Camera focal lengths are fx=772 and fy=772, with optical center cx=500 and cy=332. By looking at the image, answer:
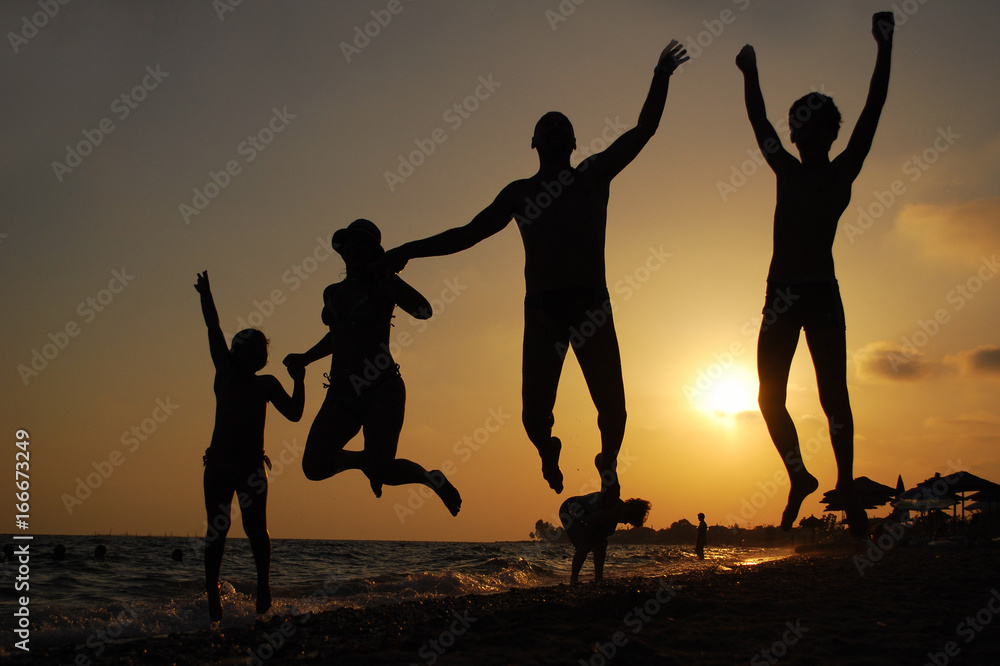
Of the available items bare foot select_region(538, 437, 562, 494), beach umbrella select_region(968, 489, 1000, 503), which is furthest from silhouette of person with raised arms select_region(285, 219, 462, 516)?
beach umbrella select_region(968, 489, 1000, 503)

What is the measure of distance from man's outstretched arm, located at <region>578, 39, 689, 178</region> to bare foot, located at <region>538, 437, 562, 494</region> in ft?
6.66

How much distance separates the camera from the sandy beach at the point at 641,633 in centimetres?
538

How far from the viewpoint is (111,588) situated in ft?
70.3

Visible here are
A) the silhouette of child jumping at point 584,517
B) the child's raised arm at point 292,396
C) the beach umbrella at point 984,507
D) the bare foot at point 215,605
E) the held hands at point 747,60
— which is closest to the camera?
the held hands at point 747,60

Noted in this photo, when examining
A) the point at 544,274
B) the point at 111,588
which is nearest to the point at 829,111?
the point at 544,274

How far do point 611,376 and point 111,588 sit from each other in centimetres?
2084

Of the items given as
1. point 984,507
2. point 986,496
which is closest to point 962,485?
point 986,496

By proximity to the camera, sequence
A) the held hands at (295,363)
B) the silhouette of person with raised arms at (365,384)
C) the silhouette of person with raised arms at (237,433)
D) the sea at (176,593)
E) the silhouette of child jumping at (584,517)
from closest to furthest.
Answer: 1. the silhouette of person with raised arms at (365,384)
2. the held hands at (295,363)
3. the silhouette of person with raised arms at (237,433)
4. the silhouette of child jumping at (584,517)
5. the sea at (176,593)

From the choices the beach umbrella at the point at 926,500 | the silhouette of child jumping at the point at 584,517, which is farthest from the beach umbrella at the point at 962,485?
the silhouette of child jumping at the point at 584,517

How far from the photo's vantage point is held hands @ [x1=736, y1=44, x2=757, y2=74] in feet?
18.4

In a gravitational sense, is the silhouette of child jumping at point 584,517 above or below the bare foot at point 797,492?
below

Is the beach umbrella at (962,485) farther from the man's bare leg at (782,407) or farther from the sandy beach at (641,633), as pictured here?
the man's bare leg at (782,407)

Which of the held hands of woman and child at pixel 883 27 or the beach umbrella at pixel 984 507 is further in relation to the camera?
the beach umbrella at pixel 984 507

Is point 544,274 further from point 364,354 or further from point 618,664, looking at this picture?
point 618,664
